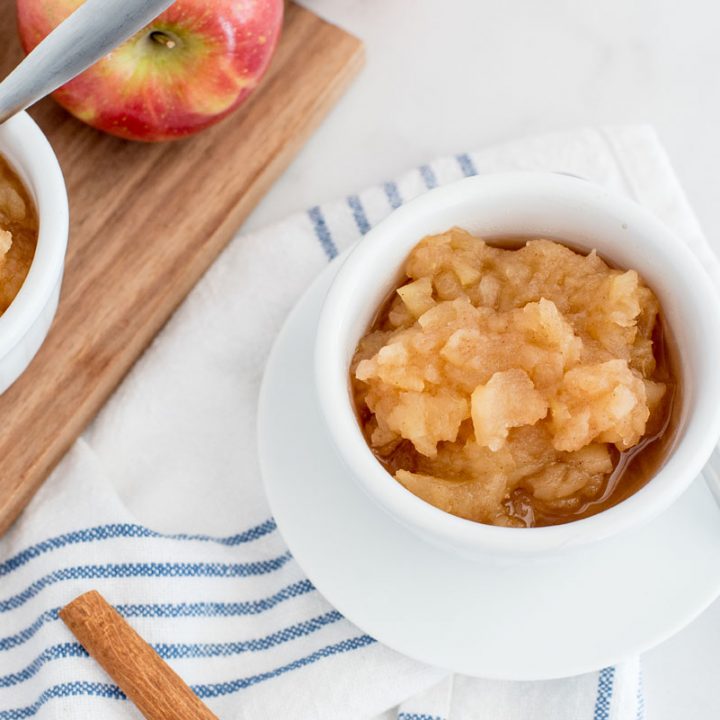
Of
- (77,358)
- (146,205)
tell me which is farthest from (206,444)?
(146,205)

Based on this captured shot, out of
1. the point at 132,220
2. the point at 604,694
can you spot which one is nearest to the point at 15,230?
the point at 132,220

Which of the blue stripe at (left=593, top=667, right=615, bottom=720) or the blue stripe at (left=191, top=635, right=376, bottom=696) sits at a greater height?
the blue stripe at (left=191, top=635, right=376, bottom=696)

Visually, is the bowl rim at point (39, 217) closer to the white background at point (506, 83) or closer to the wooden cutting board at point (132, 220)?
the wooden cutting board at point (132, 220)

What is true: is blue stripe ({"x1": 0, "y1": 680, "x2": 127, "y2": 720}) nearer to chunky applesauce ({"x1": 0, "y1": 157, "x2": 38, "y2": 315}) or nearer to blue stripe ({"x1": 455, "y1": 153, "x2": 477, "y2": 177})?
chunky applesauce ({"x1": 0, "y1": 157, "x2": 38, "y2": 315})

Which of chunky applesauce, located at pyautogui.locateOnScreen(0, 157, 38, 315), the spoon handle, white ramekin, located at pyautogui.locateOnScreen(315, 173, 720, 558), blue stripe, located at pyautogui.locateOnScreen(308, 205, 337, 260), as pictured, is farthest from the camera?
blue stripe, located at pyautogui.locateOnScreen(308, 205, 337, 260)

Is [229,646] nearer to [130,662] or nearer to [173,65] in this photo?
[130,662]

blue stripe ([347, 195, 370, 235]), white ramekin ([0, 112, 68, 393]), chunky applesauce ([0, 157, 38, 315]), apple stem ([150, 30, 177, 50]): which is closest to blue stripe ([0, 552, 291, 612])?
white ramekin ([0, 112, 68, 393])
